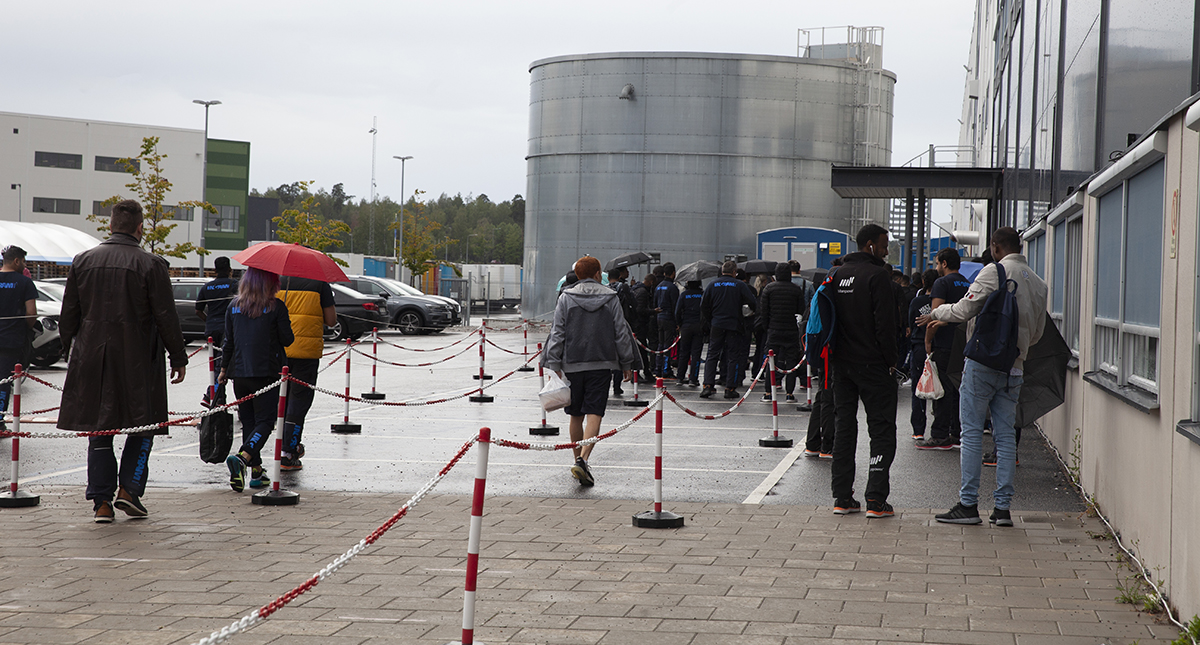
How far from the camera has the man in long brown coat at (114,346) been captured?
7.35 m

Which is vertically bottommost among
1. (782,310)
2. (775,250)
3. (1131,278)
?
(782,310)

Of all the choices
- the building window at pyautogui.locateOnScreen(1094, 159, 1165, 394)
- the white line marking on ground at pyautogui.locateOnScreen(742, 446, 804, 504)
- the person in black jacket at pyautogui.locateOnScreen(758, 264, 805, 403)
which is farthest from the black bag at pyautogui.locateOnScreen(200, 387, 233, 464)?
the person in black jacket at pyautogui.locateOnScreen(758, 264, 805, 403)

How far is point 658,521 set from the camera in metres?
7.54

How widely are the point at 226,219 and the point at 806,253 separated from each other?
55102 millimetres

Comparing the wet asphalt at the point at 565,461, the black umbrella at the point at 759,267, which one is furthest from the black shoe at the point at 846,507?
the black umbrella at the point at 759,267

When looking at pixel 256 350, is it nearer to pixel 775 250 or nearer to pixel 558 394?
pixel 558 394

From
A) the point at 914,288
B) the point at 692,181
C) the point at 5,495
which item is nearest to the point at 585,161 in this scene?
the point at 692,181

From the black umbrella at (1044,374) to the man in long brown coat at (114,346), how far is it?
5905 millimetres

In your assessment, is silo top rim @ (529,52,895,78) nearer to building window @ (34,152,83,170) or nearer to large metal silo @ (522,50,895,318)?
large metal silo @ (522,50,895,318)

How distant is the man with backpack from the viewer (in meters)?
7.67

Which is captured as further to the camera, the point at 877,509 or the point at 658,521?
the point at 877,509

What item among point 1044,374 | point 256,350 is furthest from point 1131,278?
point 256,350

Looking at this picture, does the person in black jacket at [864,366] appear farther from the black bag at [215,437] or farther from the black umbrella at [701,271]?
the black umbrella at [701,271]

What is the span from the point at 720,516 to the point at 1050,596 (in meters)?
2.65
